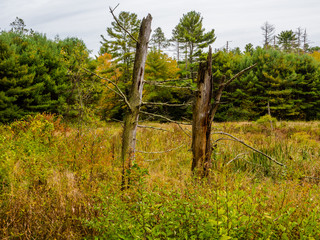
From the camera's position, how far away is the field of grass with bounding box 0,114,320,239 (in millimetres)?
1759

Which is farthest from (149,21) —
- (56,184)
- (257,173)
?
(257,173)

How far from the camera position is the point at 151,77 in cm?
1945

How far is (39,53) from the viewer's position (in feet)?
42.2

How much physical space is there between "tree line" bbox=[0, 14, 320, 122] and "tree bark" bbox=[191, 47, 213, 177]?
4787 millimetres

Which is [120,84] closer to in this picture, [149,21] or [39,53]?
[39,53]

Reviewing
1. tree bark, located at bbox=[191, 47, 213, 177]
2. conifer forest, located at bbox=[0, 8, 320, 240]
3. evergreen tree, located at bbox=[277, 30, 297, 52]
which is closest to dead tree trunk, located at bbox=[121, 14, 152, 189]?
conifer forest, located at bbox=[0, 8, 320, 240]

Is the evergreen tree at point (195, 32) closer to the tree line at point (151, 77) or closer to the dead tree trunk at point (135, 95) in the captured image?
the tree line at point (151, 77)

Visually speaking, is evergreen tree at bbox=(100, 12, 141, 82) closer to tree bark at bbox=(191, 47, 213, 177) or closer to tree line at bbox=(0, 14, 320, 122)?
tree line at bbox=(0, 14, 320, 122)

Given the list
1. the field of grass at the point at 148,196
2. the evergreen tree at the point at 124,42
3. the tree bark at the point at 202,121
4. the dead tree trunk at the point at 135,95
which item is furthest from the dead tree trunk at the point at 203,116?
the evergreen tree at the point at 124,42

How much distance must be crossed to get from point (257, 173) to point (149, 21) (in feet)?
12.4

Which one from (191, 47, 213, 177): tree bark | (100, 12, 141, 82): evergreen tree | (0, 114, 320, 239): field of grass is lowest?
(0, 114, 320, 239): field of grass

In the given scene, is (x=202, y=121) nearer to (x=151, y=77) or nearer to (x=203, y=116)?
(x=203, y=116)

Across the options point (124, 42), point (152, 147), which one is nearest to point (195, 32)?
point (124, 42)

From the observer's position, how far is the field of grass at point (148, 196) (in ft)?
5.77
